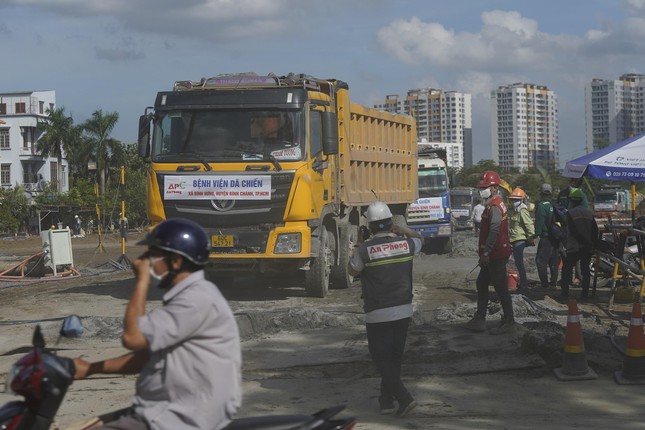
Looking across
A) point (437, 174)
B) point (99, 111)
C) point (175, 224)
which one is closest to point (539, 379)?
point (175, 224)

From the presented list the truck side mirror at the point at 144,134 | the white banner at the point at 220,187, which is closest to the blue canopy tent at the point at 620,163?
the white banner at the point at 220,187

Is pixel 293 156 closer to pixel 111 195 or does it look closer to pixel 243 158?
pixel 243 158

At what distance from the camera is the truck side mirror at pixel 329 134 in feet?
47.8

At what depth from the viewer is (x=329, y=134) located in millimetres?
14609

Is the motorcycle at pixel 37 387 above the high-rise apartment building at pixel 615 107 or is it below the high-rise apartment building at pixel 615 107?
below

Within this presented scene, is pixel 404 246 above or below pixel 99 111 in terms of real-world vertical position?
below

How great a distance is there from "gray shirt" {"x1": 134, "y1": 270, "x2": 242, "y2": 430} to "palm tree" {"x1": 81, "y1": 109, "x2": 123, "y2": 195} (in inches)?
3074

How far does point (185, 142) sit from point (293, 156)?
1747 mm

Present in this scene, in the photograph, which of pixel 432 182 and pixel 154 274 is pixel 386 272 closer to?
pixel 154 274

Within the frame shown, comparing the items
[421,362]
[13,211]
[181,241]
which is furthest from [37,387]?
[13,211]

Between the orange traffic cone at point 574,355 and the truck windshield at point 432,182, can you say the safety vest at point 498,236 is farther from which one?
the truck windshield at point 432,182

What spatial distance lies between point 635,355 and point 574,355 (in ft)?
1.77

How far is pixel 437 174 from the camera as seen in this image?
28.0 m

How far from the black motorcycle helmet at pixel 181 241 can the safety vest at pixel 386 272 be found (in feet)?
11.6
